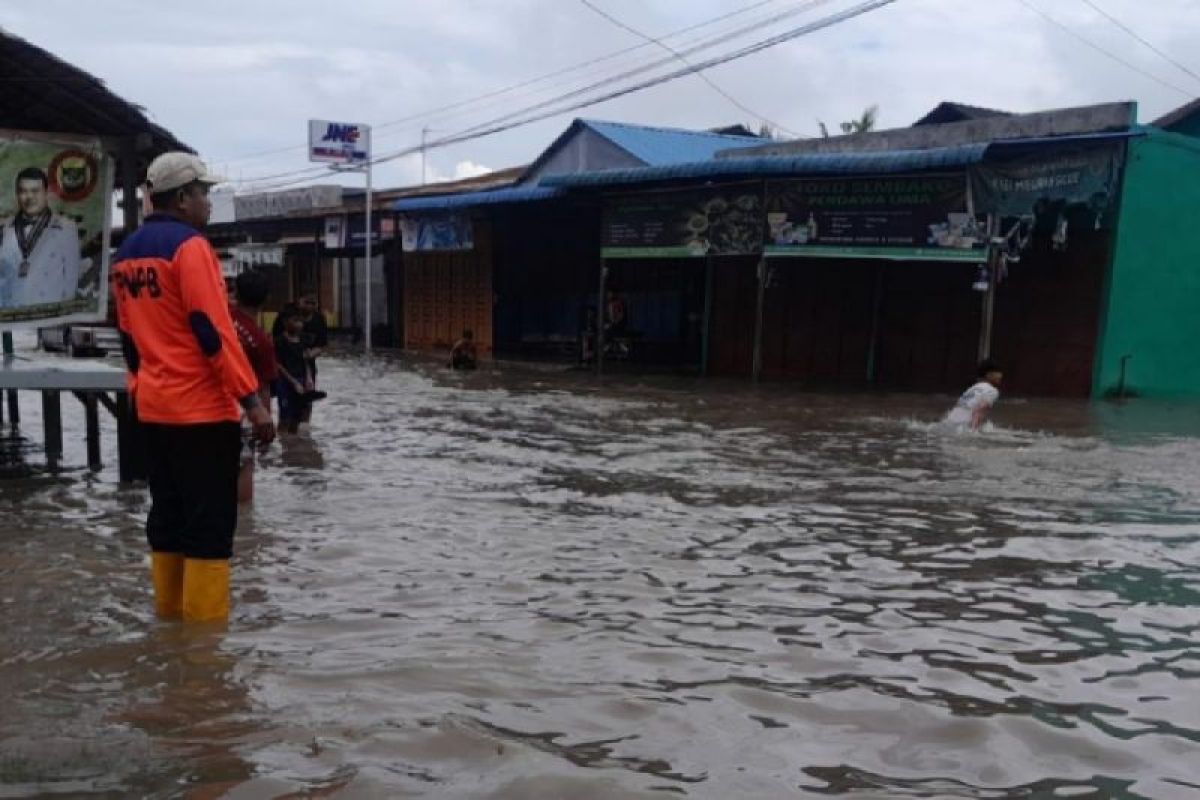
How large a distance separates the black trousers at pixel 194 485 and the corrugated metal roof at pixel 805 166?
1241 centimetres

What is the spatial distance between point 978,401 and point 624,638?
7.89 meters

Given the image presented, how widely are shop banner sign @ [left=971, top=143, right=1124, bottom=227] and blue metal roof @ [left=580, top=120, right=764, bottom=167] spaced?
9.05 metres

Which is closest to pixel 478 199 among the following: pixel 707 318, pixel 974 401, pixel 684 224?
Answer: pixel 684 224

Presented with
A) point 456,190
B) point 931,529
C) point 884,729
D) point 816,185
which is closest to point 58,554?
point 884,729

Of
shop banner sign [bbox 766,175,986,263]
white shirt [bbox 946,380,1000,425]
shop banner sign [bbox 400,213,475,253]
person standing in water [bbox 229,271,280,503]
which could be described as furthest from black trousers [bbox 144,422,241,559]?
shop banner sign [bbox 400,213,475,253]

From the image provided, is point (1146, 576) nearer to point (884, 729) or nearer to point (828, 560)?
point (828, 560)

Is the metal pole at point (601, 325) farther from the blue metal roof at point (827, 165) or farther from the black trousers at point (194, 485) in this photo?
the black trousers at point (194, 485)

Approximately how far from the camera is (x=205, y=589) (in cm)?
445

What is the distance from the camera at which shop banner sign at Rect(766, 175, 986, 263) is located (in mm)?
15000

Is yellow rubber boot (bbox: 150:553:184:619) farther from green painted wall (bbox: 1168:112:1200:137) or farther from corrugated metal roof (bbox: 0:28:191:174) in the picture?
green painted wall (bbox: 1168:112:1200:137)

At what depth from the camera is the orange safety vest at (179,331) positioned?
4.14 metres

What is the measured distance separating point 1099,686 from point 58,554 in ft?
17.4

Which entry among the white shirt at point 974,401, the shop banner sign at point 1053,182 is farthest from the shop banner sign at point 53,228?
the shop banner sign at point 1053,182

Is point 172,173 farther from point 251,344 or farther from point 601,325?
point 601,325
